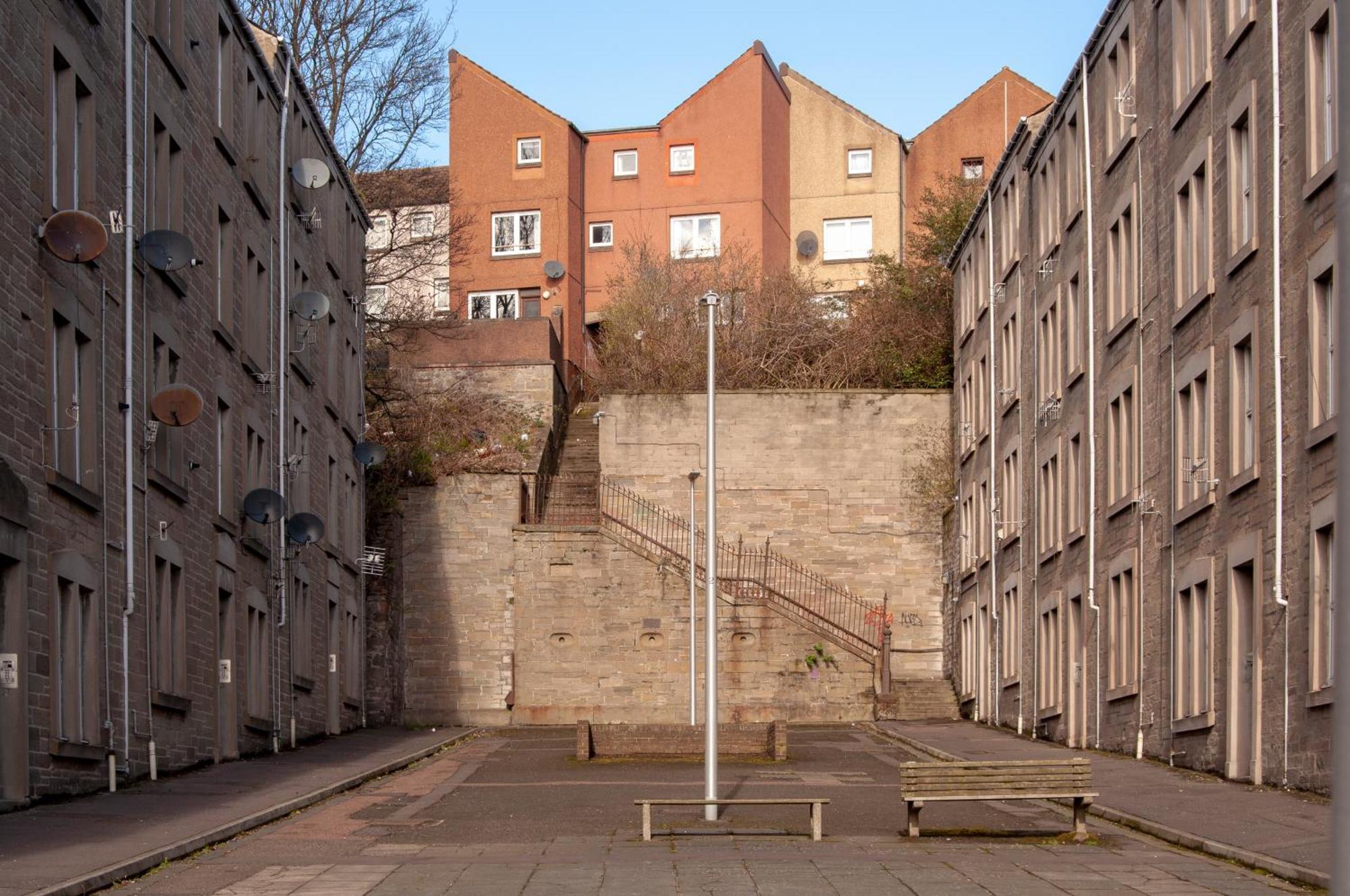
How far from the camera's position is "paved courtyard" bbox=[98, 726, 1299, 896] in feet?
41.0

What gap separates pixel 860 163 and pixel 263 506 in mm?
33712

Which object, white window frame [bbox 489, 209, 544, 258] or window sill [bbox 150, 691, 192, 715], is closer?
window sill [bbox 150, 691, 192, 715]

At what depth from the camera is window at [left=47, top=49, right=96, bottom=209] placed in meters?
18.6

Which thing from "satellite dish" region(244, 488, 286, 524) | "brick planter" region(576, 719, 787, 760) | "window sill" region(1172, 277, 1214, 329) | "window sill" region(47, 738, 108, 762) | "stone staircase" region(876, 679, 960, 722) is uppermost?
"window sill" region(1172, 277, 1214, 329)

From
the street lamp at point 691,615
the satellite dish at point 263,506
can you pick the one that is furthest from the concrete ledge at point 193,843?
the street lamp at point 691,615

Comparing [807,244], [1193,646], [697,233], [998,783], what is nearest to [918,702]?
[1193,646]

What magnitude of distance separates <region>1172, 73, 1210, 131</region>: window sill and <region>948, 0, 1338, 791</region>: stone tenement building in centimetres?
3

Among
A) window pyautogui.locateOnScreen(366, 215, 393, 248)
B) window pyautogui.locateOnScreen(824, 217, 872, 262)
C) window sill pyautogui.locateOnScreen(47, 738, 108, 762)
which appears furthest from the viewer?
window pyautogui.locateOnScreen(824, 217, 872, 262)

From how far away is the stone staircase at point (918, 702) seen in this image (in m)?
40.2

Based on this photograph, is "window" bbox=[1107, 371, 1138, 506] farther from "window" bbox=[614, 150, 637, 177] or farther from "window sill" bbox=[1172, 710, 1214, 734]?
"window" bbox=[614, 150, 637, 177]

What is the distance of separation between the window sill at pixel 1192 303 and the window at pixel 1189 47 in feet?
8.29

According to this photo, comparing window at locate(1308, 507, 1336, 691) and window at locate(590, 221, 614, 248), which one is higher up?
window at locate(590, 221, 614, 248)

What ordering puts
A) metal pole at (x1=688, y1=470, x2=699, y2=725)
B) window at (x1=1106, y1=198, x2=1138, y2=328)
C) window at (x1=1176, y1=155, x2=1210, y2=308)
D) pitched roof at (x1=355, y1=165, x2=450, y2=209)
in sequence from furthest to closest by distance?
pitched roof at (x1=355, y1=165, x2=450, y2=209)
metal pole at (x1=688, y1=470, x2=699, y2=725)
window at (x1=1106, y1=198, x2=1138, y2=328)
window at (x1=1176, y1=155, x2=1210, y2=308)

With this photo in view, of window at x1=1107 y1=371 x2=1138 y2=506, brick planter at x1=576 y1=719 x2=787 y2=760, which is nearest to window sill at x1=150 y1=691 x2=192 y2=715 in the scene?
brick planter at x1=576 y1=719 x2=787 y2=760
